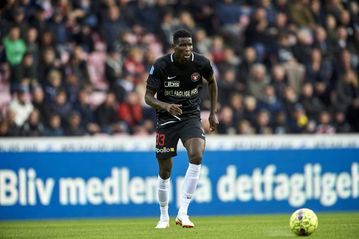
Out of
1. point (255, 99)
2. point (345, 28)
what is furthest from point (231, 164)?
point (345, 28)

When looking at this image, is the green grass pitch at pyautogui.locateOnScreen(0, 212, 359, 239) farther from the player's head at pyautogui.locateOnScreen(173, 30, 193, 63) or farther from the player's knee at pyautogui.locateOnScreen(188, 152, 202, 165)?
the player's head at pyautogui.locateOnScreen(173, 30, 193, 63)

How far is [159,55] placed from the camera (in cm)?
1870

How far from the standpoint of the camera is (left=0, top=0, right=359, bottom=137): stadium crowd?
658 inches

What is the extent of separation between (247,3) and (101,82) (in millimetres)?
4703

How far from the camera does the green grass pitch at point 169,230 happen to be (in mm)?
10211

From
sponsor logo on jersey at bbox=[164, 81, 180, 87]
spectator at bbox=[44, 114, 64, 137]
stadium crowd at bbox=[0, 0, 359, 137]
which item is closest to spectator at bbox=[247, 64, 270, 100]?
stadium crowd at bbox=[0, 0, 359, 137]

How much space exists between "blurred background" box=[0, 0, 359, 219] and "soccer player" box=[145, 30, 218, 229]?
179 inches

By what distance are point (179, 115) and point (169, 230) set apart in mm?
1539

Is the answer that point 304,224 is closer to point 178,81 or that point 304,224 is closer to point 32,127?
point 178,81

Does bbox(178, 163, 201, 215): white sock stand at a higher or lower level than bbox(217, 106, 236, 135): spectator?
lower

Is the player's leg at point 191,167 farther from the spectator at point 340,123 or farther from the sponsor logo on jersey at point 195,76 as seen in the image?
the spectator at point 340,123

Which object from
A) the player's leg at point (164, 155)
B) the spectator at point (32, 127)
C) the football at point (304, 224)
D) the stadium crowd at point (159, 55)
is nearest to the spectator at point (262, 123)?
the stadium crowd at point (159, 55)

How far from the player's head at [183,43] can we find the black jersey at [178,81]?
0.27m

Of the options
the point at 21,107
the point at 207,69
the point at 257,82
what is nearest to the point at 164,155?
the point at 207,69
